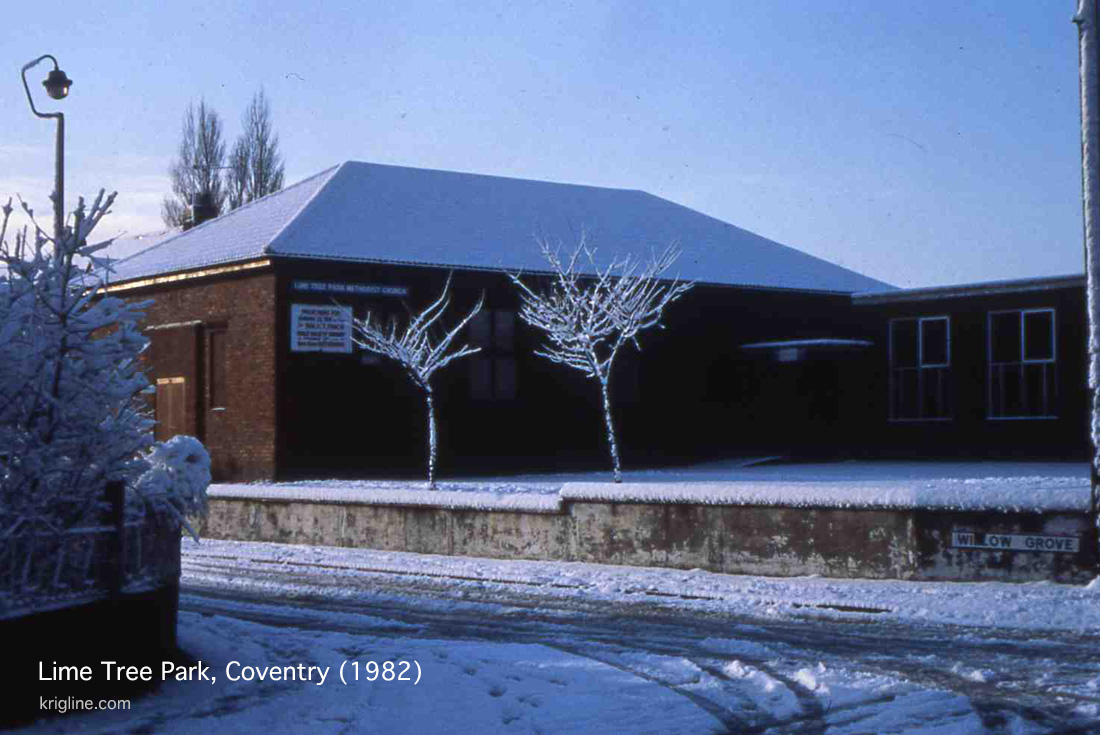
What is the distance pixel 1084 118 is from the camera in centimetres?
1339

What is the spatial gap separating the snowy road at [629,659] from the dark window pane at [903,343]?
60.0 ft

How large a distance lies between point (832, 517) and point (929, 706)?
6524mm

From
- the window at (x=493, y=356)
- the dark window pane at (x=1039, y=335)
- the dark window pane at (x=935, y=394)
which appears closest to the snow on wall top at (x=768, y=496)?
the window at (x=493, y=356)

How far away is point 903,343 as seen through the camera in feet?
107

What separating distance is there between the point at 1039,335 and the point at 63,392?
81.1ft

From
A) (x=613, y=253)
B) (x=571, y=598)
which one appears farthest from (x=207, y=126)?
(x=571, y=598)

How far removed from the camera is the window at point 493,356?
30469mm

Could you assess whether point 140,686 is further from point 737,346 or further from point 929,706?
point 737,346

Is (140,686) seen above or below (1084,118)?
below

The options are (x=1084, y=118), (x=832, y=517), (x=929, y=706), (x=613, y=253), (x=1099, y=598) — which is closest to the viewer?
(x=929, y=706)

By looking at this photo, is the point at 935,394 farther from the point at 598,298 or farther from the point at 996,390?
the point at 598,298

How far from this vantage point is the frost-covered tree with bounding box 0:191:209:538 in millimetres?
8508

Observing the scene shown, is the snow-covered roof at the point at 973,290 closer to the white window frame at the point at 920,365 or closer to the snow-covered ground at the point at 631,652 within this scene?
the white window frame at the point at 920,365

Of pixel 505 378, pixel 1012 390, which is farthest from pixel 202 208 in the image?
pixel 1012 390
